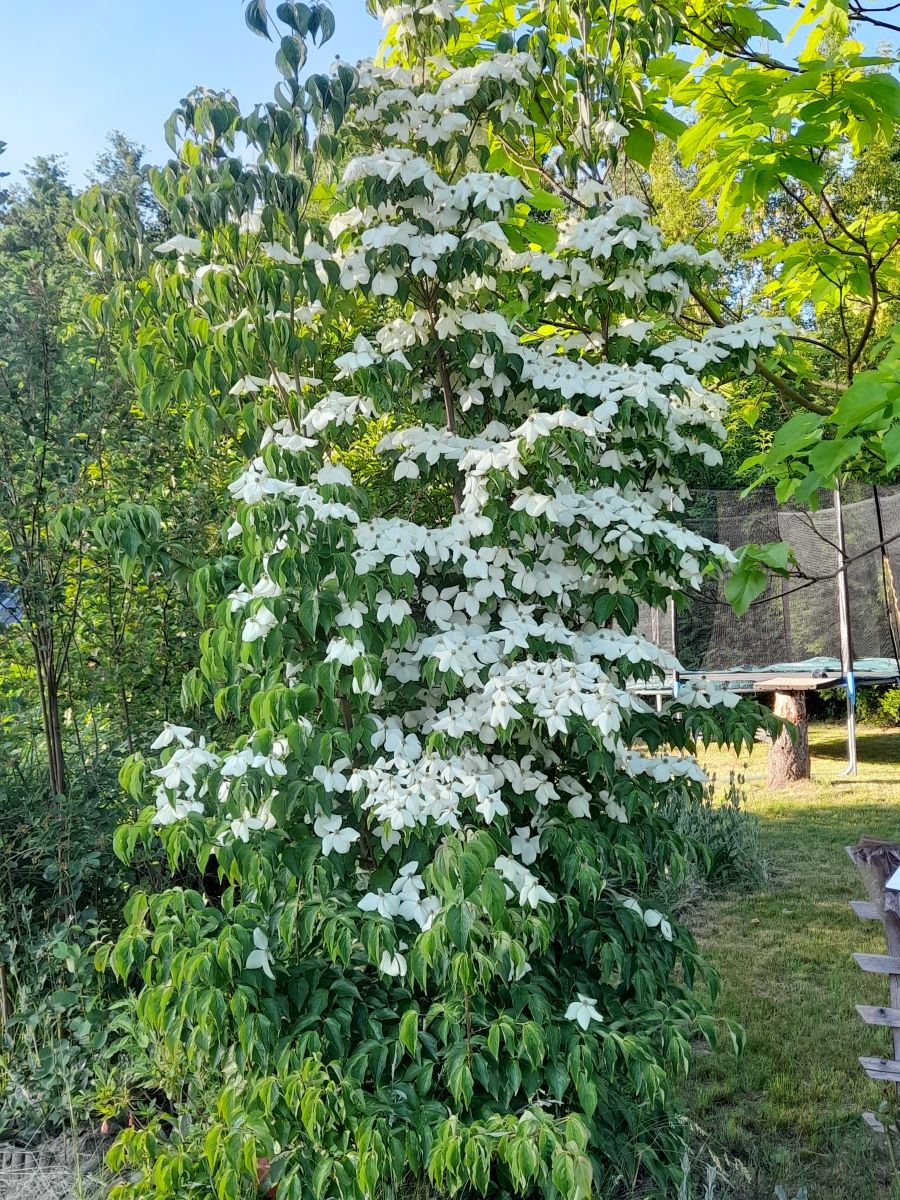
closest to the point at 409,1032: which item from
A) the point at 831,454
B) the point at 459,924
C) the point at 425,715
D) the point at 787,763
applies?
the point at 459,924

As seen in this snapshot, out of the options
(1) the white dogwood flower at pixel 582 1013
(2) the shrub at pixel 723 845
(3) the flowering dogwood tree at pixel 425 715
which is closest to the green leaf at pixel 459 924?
(3) the flowering dogwood tree at pixel 425 715

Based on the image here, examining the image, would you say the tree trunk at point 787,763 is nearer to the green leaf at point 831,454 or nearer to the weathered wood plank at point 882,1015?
the weathered wood plank at point 882,1015

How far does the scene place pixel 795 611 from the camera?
380 inches

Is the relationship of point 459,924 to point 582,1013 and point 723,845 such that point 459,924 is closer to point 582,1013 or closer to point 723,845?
point 582,1013

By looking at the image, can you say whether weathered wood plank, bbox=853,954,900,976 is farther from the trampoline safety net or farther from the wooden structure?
the trampoline safety net

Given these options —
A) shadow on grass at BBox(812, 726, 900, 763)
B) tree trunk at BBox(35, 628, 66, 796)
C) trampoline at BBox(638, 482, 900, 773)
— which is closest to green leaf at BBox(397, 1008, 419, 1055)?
tree trunk at BBox(35, 628, 66, 796)

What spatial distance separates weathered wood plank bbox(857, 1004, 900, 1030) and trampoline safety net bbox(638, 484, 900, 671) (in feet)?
22.2

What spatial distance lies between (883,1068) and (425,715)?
1.35 meters

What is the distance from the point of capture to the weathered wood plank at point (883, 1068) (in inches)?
88.0

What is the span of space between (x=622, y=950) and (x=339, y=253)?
1738mm

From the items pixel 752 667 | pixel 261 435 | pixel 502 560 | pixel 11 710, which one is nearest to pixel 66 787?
pixel 11 710

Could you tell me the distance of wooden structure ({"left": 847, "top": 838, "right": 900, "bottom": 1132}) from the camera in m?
2.24

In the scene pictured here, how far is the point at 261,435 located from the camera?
2326mm

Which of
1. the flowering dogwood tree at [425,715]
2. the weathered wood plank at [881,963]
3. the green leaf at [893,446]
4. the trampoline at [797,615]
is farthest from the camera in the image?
the trampoline at [797,615]
